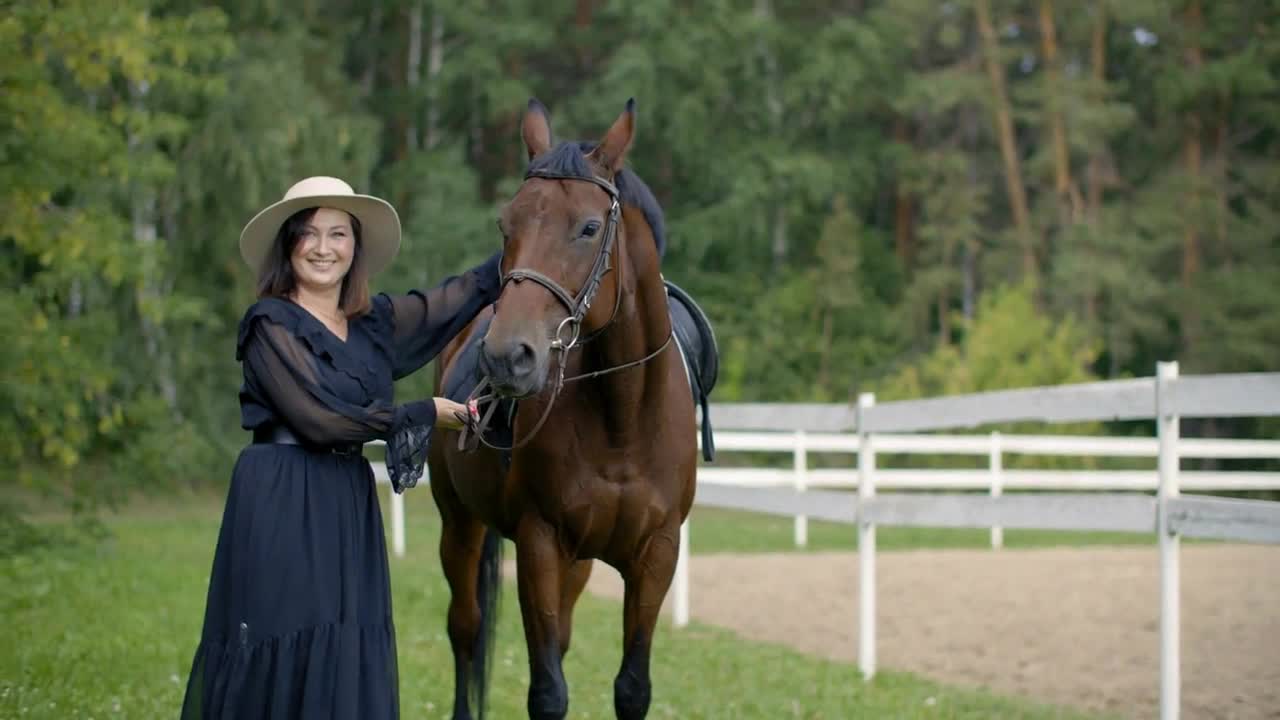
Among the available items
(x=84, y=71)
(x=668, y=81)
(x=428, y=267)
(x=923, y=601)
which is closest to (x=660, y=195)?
(x=668, y=81)

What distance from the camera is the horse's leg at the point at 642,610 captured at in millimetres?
5066

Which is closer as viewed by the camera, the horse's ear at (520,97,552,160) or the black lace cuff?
the black lace cuff

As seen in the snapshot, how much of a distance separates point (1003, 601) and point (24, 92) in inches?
314

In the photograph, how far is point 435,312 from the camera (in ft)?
14.4

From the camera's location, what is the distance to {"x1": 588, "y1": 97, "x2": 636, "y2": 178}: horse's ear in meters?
4.60

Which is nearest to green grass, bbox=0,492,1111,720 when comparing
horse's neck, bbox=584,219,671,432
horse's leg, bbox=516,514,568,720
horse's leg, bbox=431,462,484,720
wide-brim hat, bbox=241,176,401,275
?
horse's leg, bbox=431,462,484,720

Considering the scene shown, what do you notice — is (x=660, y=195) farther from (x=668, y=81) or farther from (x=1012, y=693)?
(x=1012, y=693)

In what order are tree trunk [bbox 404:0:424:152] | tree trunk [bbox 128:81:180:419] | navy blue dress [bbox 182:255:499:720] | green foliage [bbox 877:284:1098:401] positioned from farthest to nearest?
tree trunk [bbox 404:0:424:152] < green foliage [bbox 877:284:1098:401] < tree trunk [bbox 128:81:180:419] < navy blue dress [bbox 182:255:499:720]

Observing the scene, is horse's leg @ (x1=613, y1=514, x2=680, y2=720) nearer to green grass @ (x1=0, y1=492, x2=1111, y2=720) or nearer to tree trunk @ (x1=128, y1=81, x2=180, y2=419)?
green grass @ (x1=0, y1=492, x2=1111, y2=720)

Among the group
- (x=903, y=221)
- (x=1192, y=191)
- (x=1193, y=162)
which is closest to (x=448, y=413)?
(x=1192, y=191)

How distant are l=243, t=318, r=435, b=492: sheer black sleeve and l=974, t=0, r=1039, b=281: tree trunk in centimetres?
3062

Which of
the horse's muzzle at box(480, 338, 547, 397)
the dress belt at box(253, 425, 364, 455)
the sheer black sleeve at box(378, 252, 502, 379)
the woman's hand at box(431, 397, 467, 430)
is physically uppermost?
the sheer black sleeve at box(378, 252, 502, 379)

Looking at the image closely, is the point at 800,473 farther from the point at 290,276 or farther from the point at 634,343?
the point at 290,276

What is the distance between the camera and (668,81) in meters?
35.2
